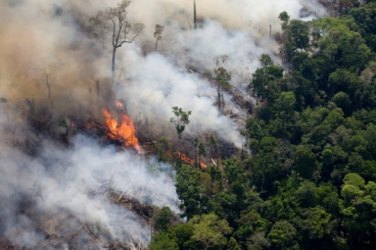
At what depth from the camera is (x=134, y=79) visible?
84250mm

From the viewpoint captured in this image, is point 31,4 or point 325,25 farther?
point 325,25

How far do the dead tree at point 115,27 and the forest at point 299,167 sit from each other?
14876 millimetres

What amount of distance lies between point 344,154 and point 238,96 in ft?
61.6

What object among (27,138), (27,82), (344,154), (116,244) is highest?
(344,154)

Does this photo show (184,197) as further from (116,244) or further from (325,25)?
(325,25)

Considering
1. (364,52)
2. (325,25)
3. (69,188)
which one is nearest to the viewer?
(69,188)

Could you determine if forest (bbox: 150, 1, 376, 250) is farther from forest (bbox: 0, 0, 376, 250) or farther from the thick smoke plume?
the thick smoke plume

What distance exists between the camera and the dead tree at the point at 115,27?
84.1 meters

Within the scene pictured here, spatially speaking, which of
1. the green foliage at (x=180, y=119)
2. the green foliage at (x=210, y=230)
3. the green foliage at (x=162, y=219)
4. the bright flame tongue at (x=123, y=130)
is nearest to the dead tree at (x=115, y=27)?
the bright flame tongue at (x=123, y=130)

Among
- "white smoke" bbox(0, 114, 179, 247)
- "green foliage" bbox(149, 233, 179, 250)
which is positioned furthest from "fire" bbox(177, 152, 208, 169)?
"green foliage" bbox(149, 233, 179, 250)

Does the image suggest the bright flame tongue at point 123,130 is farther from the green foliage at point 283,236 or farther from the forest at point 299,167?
the green foliage at point 283,236

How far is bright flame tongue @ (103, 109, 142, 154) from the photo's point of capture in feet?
249

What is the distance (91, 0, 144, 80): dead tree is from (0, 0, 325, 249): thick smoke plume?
1.16 metres

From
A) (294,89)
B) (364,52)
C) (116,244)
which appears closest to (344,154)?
(294,89)
